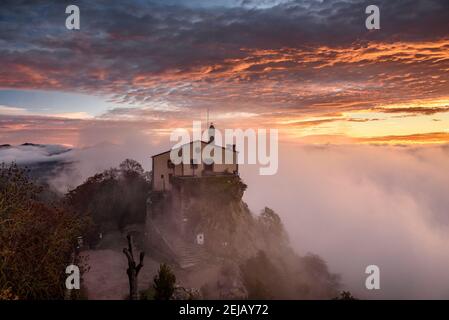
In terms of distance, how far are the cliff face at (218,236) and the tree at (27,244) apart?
14.5m

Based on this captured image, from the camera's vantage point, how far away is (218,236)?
40.3 metres

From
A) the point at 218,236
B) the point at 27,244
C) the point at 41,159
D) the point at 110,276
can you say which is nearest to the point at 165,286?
the point at 110,276

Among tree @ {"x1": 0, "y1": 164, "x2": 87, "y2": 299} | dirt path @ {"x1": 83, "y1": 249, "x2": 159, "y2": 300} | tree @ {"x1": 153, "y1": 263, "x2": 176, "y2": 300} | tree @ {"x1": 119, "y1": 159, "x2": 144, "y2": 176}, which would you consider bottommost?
dirt path @ {"x1": 83, "y1": 249, "x2": 159, "y2": 300}

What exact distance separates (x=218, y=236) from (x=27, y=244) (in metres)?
→ 23.3

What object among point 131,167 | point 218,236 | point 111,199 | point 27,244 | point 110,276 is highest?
point 131,167

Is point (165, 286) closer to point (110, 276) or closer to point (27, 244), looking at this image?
point (110, 276)

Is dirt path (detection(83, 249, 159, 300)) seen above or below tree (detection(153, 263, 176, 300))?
below

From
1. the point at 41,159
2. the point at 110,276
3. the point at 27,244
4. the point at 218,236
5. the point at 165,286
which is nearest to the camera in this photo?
the point at 27,244

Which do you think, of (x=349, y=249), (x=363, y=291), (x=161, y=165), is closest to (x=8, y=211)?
(x=161, y=165)

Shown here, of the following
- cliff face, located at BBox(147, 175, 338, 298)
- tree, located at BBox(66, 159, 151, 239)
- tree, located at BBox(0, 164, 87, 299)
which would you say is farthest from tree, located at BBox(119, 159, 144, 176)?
tree, located at BBox(0, 164, 87, 299)

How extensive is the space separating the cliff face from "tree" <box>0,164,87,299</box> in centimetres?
1454

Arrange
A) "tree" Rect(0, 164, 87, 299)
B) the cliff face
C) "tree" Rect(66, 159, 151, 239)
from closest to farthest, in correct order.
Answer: "tree" Rect(0, 164, 87, 299) < the cliff face < "tree" Rect(66, 159, 151, 239)

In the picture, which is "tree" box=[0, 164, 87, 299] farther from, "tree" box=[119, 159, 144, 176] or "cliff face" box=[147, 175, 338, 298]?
"tree" box=[119, 159, 144, 176]

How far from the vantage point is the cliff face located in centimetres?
3619
